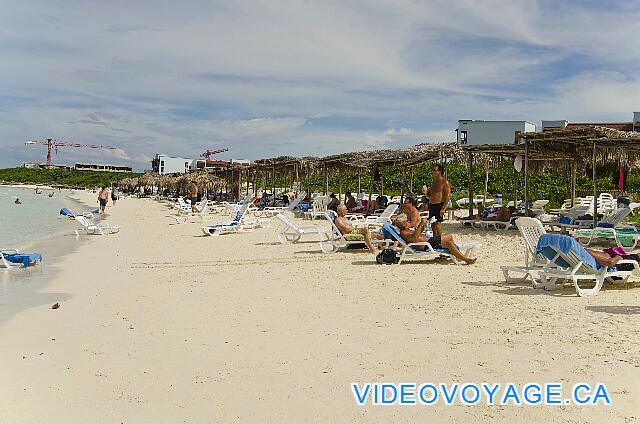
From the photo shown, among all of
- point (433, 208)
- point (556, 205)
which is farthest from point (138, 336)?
point (556, 205)

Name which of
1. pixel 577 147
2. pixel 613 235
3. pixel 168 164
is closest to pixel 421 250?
pixel 613 235

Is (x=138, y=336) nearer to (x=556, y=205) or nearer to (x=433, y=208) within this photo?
(x=433, y=208)

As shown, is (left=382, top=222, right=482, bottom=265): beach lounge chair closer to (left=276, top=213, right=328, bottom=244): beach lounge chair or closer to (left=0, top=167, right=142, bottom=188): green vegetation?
(left=276, top=213, right=328, bottom=244): beach lounge chair

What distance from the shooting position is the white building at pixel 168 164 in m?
128

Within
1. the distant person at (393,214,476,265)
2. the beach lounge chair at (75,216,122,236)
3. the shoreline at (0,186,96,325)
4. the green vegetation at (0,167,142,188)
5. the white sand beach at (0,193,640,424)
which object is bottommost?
the shoreline at (0,186,96,325)

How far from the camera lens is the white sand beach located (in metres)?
3.35

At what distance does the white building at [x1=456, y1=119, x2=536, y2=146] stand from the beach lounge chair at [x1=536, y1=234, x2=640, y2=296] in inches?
1868

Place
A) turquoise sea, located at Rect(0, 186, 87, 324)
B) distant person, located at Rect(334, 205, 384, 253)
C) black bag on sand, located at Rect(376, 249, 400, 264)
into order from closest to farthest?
turquoise sea, located at Rect(0, 186, 87, 324) → black bag on sand, located at Rect(376, 249, 400, 264) → distant person, located at Rect(334, 205, 384, 253)

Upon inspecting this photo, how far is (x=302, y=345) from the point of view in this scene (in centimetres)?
459

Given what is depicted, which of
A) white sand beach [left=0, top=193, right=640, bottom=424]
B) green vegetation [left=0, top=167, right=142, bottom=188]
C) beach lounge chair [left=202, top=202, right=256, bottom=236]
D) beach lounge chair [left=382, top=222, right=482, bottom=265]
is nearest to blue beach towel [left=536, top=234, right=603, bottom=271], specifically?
white sand beach [left=0, top=193, right=640, bottom=424]

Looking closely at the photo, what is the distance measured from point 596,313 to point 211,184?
31.8m

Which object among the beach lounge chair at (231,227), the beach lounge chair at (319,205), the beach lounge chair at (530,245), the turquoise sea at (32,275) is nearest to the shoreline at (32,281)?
the turquoise sea at (32,275)

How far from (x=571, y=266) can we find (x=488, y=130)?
1933 inches

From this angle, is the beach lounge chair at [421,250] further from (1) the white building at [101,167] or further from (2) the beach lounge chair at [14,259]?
(1) the white building at [101,167]
